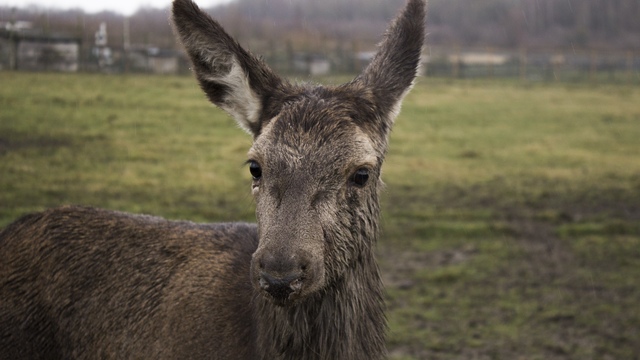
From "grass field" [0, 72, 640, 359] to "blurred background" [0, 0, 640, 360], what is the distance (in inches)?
1.5

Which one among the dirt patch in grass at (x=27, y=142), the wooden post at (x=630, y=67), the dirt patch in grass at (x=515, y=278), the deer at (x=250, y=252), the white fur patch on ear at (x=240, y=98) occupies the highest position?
the wooden post at (x=630, y=67)

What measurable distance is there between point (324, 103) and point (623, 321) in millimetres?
5945

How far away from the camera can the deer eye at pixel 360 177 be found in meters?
3.84

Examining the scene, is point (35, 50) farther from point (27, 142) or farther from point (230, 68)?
point (230, 68)

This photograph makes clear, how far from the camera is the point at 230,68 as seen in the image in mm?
4227

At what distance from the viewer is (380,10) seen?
70625 millimetres

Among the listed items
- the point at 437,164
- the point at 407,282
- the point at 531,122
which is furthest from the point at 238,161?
the point at 531,122

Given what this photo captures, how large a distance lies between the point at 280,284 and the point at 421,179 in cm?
1292

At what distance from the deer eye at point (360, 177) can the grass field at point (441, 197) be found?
212cm

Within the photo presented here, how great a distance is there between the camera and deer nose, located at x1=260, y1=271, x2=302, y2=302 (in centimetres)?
339

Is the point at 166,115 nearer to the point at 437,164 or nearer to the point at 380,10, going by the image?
the point at 437,164

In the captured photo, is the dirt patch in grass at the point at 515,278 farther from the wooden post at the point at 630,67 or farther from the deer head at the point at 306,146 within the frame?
the wooden post at the point at 630,67

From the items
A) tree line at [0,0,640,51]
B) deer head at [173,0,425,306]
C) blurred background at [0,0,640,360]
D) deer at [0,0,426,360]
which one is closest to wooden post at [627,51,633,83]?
tree line at [0,0,640,51]

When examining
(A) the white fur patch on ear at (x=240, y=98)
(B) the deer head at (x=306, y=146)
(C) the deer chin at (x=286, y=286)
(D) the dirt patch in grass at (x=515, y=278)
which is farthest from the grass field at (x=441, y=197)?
(C) the deer chin at (x=286, y=286)
